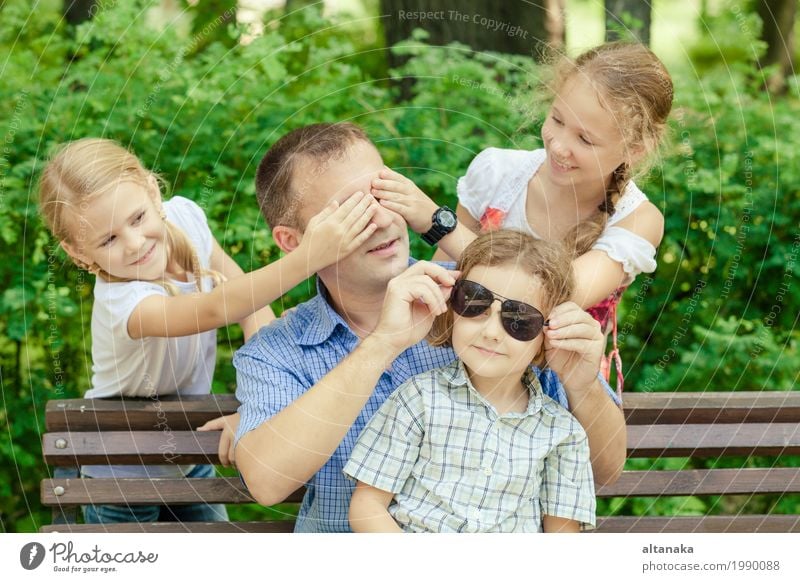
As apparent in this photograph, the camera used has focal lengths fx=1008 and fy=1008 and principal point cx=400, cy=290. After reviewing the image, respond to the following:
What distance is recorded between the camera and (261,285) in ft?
8.16

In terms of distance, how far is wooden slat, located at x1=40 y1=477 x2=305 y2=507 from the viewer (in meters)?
2.83

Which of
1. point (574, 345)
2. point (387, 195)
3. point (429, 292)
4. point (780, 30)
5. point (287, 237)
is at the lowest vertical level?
point (574, 345)

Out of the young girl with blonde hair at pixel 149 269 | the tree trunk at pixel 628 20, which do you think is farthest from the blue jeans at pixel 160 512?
the tree trunk at pixel 628 20

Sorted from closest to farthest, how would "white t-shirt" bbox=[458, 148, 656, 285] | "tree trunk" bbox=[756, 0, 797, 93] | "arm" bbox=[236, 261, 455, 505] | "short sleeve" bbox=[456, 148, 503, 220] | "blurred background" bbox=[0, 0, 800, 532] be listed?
Answer: "arm" bbox=[236, 261, 455, 505] < "white t-shirt" bbox=[458, 148, 656, 285] < "short sleeve" bbox=[456, 148, 503, 220] < "blurred background" bbox=[0, 0, 800, 532] < "tree trunk" bbox=[756, 0, 797, 93]

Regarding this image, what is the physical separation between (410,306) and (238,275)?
0.90 metres

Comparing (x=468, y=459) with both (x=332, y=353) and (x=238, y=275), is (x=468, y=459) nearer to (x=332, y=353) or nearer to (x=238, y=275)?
(x=332, y=353)

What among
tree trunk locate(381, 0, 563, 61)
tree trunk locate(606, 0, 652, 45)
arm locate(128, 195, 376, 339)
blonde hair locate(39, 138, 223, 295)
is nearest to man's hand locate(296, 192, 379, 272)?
arm locate(128, 195, 376, 339)

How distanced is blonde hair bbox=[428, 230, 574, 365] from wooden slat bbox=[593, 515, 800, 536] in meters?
0.77

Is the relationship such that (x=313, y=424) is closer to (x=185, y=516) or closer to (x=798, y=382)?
(x=185, y=516)

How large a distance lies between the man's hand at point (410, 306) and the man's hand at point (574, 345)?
0.25 metres

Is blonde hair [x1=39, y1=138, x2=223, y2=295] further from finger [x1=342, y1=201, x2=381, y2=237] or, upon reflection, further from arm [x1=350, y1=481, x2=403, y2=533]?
arm [x1=350, y1=481, x2=403, y2=533]
